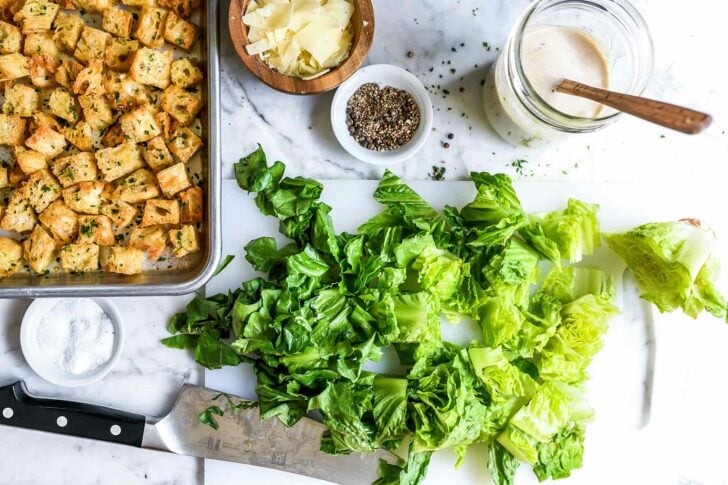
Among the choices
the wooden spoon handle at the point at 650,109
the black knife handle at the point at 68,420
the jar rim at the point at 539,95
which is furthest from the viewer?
the black knife handle at the point at 68,420

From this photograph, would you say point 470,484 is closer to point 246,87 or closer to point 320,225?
point 320,225

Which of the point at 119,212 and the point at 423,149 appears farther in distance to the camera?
the point at 423,149

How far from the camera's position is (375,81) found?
2.24 m

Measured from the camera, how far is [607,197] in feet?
7.42

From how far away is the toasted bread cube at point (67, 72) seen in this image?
7.14ft

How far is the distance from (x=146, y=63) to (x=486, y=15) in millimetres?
1134

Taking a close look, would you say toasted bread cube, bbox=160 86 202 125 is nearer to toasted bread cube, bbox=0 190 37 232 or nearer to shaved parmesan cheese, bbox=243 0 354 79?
shaved parmesan cheese, bbox=243 0 354 79

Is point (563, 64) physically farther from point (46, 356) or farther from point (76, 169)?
point (46, 356)

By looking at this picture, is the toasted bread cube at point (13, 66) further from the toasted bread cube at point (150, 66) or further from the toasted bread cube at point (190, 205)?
the toasted bread cube at point (190, 205)

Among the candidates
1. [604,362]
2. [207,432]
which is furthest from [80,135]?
[604,362]

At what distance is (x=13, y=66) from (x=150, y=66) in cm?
43

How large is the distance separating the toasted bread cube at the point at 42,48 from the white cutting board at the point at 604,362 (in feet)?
2.27

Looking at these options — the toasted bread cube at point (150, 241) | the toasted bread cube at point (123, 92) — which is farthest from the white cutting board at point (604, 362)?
the toasted bread cube at point (123, 92)

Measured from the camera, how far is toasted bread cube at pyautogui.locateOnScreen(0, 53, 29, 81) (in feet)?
7.02
